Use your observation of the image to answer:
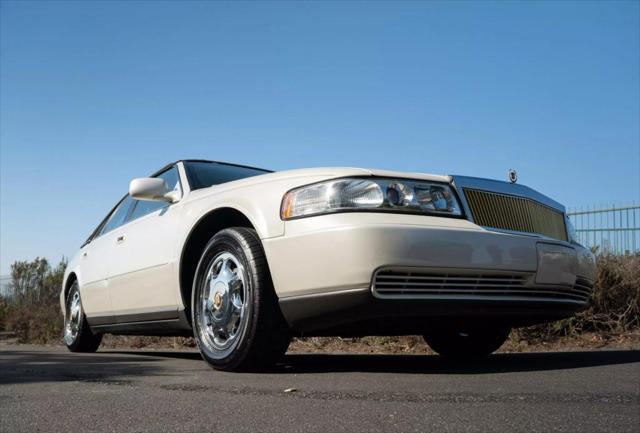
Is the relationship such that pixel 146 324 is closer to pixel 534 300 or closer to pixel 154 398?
pixel 154 398

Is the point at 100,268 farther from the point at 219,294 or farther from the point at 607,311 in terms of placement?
the point at 607,311

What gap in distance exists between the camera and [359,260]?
3.15 metres

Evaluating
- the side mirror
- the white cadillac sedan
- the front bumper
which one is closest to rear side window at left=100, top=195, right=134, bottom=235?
the side mirror

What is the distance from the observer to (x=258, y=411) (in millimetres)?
2359

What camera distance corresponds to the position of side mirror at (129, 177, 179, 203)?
466cm

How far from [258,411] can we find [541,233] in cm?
225

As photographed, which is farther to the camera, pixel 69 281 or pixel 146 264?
pixel 69 281

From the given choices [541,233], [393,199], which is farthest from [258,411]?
[541,233]

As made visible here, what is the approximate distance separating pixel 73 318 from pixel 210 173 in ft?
9.03

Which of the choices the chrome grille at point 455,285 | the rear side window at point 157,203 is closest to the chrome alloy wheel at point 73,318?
the rear side window at point 157,203

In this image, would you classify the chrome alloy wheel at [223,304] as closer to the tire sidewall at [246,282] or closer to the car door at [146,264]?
the tire sidewall at [246,282]

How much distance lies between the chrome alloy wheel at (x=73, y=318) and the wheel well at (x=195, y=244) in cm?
256

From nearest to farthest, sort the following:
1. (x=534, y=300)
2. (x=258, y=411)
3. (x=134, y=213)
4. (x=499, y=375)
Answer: (x=258, y=411), (x=499, y=375), (x=534, y=300), (x=134, y=213)

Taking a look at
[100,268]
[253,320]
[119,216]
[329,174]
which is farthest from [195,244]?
[119,216]
